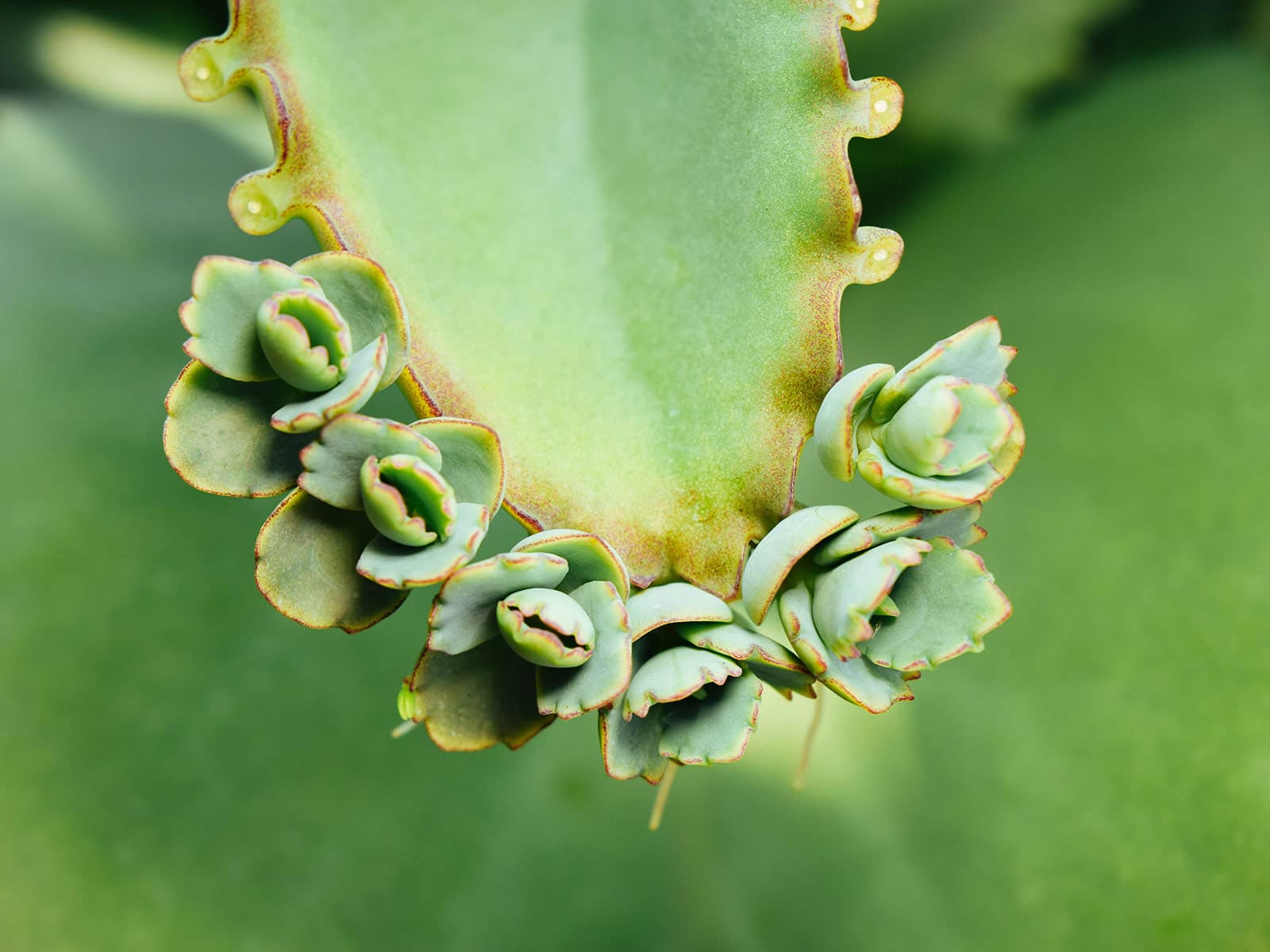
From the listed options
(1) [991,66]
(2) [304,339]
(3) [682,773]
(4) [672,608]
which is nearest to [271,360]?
(2) [304,339]

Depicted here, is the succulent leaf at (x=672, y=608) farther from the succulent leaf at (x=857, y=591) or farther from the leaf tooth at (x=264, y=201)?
the leaf tooth at (x=264, y=201)

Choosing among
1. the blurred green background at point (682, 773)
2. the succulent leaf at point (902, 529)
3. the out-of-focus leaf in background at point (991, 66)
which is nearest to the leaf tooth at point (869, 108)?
the succulent leaf at point (902, 529)

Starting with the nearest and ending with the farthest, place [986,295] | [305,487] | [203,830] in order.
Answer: [305,487], [203,830], [986,295]

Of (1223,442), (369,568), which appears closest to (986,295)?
(1223,442)

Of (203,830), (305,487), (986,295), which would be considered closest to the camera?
(305,487)

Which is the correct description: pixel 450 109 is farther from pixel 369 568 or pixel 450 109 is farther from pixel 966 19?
pixel 966 19

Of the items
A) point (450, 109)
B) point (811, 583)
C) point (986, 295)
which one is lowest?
point (986, 295)
